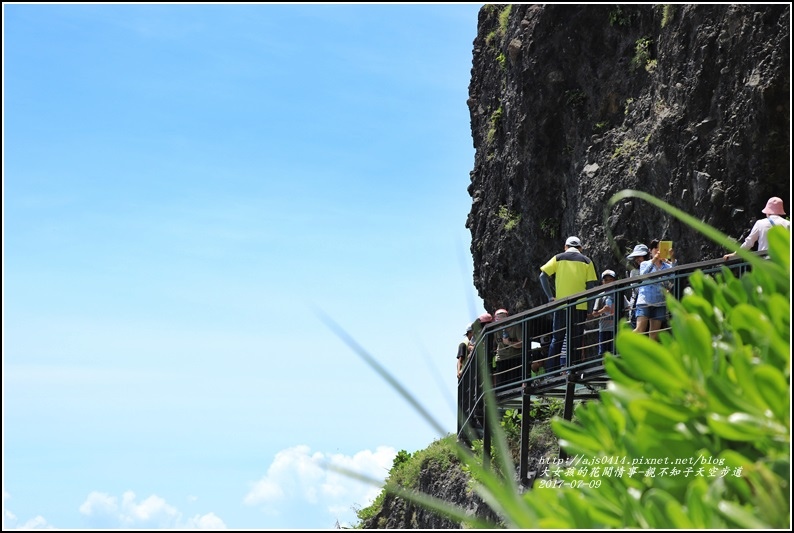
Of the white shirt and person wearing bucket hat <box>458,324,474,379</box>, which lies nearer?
the white shirt

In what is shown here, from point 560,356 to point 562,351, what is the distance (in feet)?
0.33

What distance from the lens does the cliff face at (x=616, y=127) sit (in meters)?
19.8

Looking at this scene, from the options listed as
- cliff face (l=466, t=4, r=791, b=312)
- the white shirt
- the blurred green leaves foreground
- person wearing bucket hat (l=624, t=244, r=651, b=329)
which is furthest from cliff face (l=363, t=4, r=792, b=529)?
the blurred green leaves foreground

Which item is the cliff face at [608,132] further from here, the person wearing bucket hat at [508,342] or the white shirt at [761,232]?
the white shirt at [761,232]

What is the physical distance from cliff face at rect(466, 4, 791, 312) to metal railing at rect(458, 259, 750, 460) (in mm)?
4669

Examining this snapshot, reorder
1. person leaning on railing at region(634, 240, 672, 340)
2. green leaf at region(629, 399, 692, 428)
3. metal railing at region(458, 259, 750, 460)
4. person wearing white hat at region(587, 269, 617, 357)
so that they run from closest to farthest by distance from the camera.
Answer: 1. green leaf at region(629, 399, 692, 428)
2. person leaning on railing at region(634, 240, 672, 340)
3. metal railing at region(458, 259, 750, 460)
4. person wearing white hat at region(587, 269, 617, 357)

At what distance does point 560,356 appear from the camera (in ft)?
41.8

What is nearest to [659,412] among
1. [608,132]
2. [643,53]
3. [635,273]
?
[635,273]

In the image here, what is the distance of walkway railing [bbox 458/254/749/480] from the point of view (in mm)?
11487

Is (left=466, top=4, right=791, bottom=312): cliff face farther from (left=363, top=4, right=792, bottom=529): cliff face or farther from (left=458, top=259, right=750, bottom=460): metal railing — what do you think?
(left=458, top=259, right=750, bottom=460): metal railing

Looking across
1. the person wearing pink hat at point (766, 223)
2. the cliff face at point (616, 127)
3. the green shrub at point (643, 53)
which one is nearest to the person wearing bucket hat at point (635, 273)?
the person wearing pink hat at point (766, 223)

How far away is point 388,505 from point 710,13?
1318 centimetres

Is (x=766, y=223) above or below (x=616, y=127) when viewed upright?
below

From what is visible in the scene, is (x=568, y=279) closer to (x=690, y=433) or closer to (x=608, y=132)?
(x=690, y=433)
